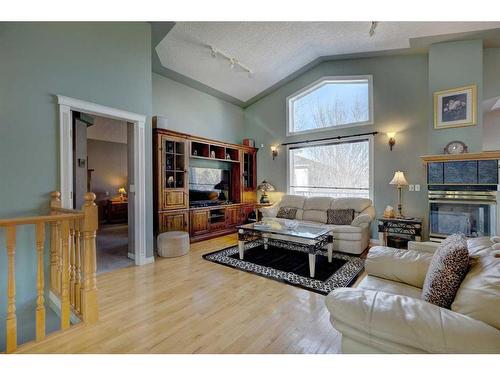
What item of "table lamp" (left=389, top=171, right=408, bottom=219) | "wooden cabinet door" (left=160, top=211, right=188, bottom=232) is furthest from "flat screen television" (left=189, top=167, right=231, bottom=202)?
"table lamp" (left=389, top=171, right=408, bottom=219)

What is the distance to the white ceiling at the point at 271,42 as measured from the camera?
3391mm

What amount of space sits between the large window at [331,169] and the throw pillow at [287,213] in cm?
81

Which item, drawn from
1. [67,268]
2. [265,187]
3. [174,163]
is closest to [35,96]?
[67,268]

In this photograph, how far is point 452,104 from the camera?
342 cm

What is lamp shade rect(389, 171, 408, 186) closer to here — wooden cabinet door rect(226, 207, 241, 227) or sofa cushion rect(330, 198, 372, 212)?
sofa cushion rect(330, 198, 372, 212)

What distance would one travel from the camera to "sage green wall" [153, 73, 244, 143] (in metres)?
4.57

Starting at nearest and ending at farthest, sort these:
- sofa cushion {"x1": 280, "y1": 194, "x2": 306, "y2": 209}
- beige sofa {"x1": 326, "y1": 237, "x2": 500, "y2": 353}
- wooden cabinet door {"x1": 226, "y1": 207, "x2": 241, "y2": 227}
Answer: beige sofa {"x1": 326, "y1": 237, "x2": 500, "y2": 353} < sofa cushion {"x1": 280, "y1": 194, "x2": 306, "y2": 209} < wooden cabinet door {"x1": 226, "y1": 207, "x2": 241, "y2": 227}

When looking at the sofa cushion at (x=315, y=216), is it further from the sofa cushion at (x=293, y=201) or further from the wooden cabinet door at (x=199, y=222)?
the wooden cabinet door at (x=199, y=222)

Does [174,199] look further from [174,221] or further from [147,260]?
[147,260]

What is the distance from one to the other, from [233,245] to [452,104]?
4.10 m

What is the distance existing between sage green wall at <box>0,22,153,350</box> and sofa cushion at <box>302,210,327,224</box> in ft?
12.1

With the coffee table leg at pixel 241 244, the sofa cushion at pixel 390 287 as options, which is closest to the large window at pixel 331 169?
the coffee table leg at pixel 241 244
